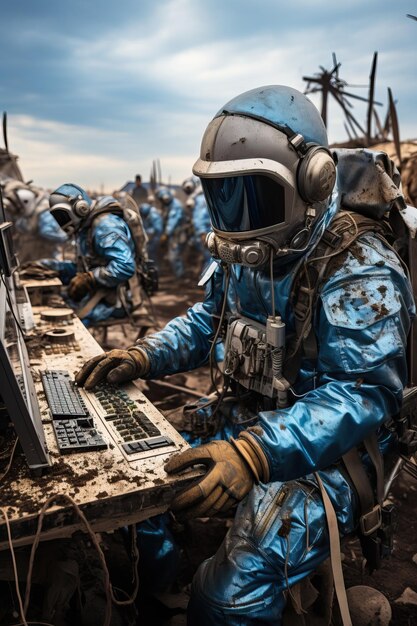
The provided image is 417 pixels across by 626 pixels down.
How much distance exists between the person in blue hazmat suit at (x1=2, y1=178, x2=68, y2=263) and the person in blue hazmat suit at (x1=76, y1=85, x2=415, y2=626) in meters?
7.79

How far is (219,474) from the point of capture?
1.34 metres

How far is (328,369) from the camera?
1591 mm

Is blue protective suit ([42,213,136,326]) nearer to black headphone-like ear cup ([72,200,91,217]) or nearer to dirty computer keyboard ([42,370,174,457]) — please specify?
black headphone-like ear cup ([72,200,91,217])

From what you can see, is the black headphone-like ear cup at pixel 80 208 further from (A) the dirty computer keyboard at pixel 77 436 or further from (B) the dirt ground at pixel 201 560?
(A) the dirty computer keyboard at pixel 77 436

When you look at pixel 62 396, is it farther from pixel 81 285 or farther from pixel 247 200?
pixel 81 285

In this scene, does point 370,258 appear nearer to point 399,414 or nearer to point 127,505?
point 399,414

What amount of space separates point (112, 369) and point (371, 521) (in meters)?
1.12

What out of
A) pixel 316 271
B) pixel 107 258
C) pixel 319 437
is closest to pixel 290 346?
pixel 316 271

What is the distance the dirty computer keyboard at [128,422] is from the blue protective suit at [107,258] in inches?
96.1

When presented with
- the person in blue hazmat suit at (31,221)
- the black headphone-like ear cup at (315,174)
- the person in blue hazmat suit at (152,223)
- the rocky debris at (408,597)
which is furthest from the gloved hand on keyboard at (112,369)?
the person in blue hazmat suit at (152,223)

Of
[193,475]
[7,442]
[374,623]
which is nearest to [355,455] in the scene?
[193,475]

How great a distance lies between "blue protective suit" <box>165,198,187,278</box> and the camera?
1185 centimetres

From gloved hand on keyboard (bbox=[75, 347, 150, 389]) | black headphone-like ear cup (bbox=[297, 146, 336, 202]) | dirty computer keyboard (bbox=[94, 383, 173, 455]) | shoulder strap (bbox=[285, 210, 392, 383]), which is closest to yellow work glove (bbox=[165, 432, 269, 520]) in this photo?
dirty computer keyboard (bbox=[94, 383, 173, 455])

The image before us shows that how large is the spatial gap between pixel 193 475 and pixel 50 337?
5.29ft
